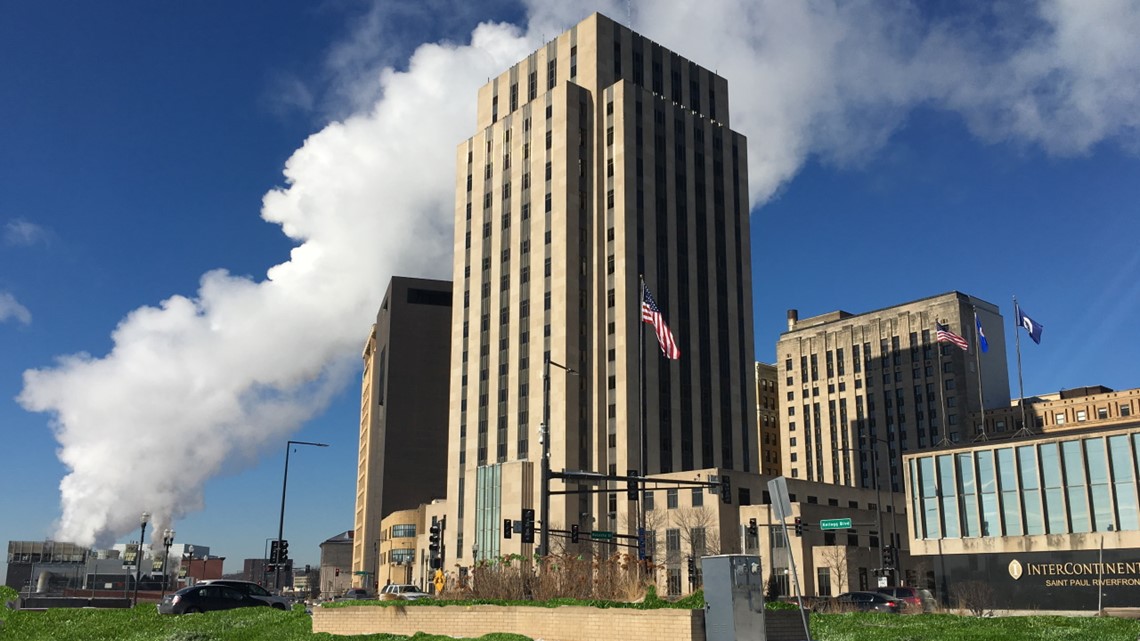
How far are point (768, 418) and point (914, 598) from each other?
435 ft

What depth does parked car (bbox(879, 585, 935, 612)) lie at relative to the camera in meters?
43.7

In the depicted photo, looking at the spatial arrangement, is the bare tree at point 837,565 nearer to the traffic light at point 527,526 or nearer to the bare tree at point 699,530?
the bare tree at point 699,530

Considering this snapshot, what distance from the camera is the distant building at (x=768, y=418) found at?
17400 centimetres

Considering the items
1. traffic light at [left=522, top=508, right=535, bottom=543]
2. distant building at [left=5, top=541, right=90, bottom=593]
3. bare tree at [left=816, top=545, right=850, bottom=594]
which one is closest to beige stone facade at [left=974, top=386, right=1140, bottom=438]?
bare tree at [left=816, top=545, right=850, bottom=594]

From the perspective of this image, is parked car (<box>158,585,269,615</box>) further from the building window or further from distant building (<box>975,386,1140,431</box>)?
distant building (<box>975,386,1140,431</box>)

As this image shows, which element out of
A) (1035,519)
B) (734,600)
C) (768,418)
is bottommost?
(734,600)

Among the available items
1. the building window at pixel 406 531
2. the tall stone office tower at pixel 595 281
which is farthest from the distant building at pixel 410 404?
the tall stone office tower at pixel 595 281

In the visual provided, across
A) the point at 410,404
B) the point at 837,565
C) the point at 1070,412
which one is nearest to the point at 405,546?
the point at 410,404

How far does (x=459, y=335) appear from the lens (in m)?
118

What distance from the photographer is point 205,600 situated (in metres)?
36.5

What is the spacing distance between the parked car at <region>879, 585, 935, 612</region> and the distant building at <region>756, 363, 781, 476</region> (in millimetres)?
124393

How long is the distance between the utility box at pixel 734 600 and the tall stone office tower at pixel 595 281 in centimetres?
7479

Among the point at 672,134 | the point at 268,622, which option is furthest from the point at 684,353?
the point at 268,622

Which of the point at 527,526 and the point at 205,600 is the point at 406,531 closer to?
the point at 527,526
